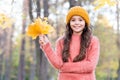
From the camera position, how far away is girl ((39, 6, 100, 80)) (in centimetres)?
400

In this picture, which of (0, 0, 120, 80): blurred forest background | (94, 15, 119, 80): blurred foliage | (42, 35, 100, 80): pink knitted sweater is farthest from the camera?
(94, 15, 119, 80): blurred foliage

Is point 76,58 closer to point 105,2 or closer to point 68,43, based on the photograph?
point 68,43

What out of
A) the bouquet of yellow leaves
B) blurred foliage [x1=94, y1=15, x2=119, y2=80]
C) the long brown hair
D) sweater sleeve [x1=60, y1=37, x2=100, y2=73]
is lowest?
blurred foliage [x1=94, y1=15, x2=119, y2=80]

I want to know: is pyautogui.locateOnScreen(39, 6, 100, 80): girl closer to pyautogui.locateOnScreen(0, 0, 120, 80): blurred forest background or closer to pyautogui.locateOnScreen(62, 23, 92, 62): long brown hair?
pyautogui.locateOnScreen(62, 23, 92, 62): long brown hair

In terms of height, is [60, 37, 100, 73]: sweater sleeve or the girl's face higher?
the girl's face

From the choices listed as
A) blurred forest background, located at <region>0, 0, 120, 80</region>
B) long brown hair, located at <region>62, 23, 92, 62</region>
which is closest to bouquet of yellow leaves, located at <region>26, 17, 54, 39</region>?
long brown hair, located at <region>62, 23, 92, 62</region>

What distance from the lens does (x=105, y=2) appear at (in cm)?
823

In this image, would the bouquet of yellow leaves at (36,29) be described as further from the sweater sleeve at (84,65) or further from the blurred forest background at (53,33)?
the blurred forest background at (53,33)

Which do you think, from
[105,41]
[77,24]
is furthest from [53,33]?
[77,24]

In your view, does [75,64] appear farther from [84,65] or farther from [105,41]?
[105,41]

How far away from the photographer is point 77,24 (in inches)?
164

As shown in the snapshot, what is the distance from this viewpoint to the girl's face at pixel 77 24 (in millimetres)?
4160

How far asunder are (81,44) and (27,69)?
48013 millimetres

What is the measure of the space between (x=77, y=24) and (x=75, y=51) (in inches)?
11.3
